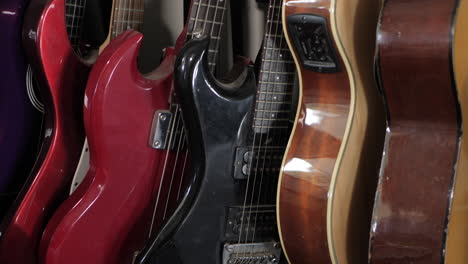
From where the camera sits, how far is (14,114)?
1.52 metres

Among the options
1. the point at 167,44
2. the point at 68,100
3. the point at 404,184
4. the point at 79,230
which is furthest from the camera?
the point at 167,44

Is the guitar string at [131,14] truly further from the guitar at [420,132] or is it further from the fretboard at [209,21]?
the guitar at [420,132]

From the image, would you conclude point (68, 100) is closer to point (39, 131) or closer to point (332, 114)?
point (39, 131)

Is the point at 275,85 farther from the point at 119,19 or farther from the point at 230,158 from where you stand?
the point at 119,19

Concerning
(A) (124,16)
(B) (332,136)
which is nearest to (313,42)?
(B) (332,136)

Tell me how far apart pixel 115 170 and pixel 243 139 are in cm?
25

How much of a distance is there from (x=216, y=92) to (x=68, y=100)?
38cm

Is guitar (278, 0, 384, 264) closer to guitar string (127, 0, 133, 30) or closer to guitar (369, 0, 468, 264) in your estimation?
guitar (369, 0, 468, 264)

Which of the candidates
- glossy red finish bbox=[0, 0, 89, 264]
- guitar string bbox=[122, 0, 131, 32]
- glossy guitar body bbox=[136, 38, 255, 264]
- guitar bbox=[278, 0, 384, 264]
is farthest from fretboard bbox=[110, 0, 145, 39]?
guitar bbox=[278, 0, 384, 264]

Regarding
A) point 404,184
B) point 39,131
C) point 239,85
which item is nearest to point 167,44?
point 39,131

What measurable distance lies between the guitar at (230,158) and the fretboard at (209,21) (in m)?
0.03

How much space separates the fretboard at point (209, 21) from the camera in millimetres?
1270

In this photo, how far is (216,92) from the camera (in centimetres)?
120

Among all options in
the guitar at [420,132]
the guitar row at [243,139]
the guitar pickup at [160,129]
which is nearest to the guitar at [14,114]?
the guitar row at [243,139]
